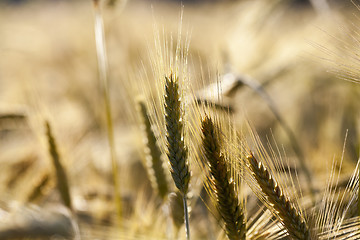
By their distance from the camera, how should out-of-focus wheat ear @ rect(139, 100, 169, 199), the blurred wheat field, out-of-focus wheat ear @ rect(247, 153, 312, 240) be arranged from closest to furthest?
out-of-focus wheat ear @ rect(247, 153, 312, 240) → the blurred wheat field → out-of-focus wheat ear @ rect(139, 100, 169, 199)

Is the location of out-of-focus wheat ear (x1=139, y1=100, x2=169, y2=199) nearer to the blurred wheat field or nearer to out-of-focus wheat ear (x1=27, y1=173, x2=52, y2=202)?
the blurred wheat field

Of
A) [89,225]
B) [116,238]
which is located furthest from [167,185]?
[89,225]

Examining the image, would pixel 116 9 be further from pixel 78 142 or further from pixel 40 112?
pixel 78 142

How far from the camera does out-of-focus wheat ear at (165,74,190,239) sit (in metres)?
0.54

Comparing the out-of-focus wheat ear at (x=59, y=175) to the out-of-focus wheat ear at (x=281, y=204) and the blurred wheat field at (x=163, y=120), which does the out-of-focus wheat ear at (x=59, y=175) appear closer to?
the blurred wheat field at (x=163, y=120)

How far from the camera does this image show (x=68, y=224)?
2.28 ft

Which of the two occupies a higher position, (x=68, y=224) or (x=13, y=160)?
(x=13, y=160)

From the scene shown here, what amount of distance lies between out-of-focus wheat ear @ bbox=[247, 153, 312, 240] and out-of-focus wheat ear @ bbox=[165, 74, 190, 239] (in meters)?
0.11

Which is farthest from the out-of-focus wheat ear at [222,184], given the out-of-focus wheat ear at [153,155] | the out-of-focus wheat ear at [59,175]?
the out-of-focus wheat ear at [59,175]

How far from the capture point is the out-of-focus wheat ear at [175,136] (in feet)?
1.79

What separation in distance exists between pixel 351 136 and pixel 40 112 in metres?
0.98

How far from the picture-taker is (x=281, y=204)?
1.72 ft

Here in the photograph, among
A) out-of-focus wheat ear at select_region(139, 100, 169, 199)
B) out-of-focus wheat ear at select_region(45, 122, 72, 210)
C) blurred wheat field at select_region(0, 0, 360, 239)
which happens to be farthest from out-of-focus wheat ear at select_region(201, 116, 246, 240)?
out-of-focus wheat ear at select_region(45, 122, 72, 210)

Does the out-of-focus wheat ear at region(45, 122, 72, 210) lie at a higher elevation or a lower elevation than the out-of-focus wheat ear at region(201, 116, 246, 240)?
higher
